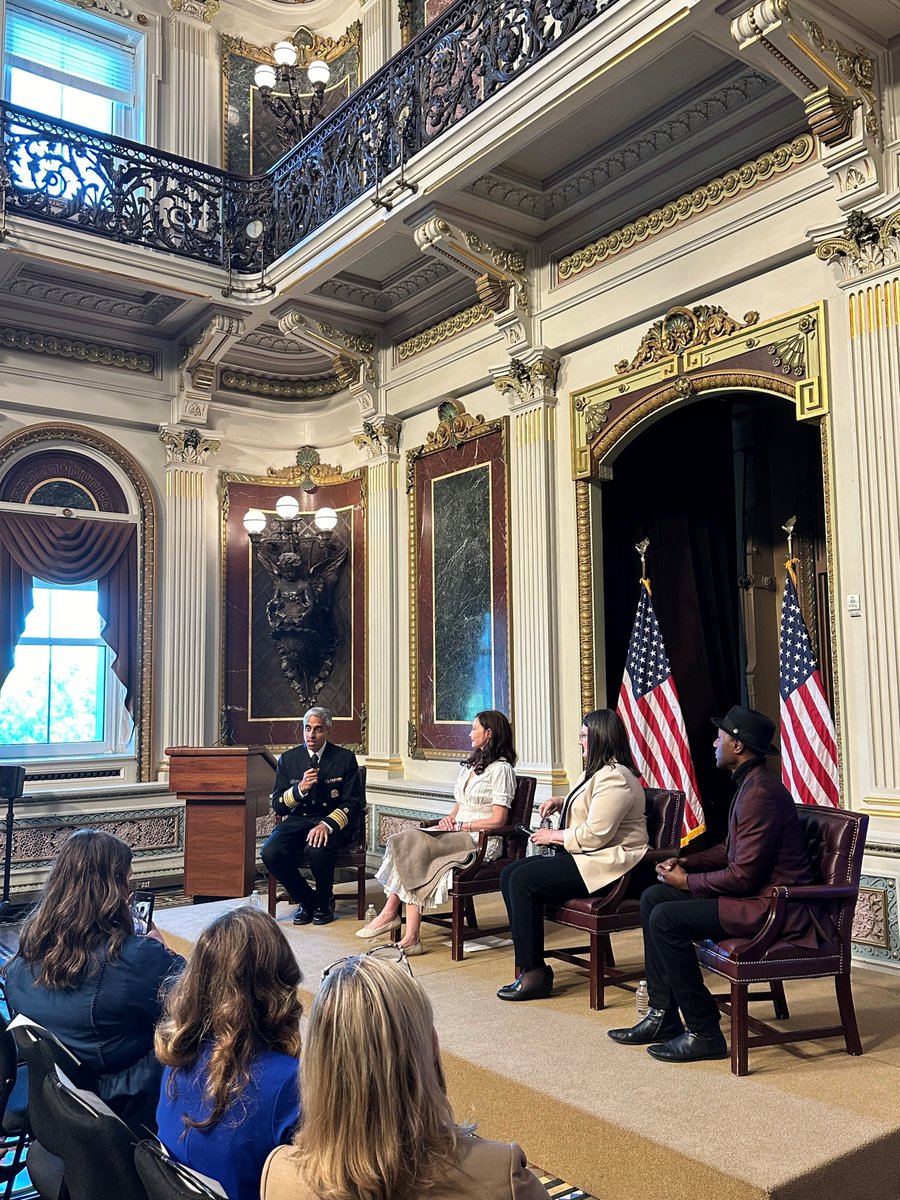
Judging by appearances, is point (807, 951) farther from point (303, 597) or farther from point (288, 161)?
point (288, 161)

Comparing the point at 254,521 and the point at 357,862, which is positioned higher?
the point at 254,521

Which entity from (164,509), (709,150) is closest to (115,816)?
(164,509)

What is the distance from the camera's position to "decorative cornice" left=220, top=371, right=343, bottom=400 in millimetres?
9047

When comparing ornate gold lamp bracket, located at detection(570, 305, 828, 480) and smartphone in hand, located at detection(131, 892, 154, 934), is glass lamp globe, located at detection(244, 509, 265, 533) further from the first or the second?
smartphone in hand, located at detection(131, 892, 154, 934)

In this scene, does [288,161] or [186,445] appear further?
[186,445]

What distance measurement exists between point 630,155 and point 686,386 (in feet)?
4.80

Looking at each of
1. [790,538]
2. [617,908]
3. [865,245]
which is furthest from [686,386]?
[617,908]

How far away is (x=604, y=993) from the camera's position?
14.3 feet

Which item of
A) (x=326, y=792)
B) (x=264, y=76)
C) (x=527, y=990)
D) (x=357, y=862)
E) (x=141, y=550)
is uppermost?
(x=264, y=76)

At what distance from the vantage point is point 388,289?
7.96 meters

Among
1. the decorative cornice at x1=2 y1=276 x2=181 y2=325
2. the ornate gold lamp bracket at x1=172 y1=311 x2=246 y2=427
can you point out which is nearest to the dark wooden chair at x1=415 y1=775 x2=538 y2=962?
the ornate gold lamp bracket at x1=172 y1=311 x2=246 y2=427

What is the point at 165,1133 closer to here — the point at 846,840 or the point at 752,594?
the point at 846,840

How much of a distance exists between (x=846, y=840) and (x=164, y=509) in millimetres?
6499

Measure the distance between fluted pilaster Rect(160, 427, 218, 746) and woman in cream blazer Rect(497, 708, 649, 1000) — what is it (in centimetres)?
466
